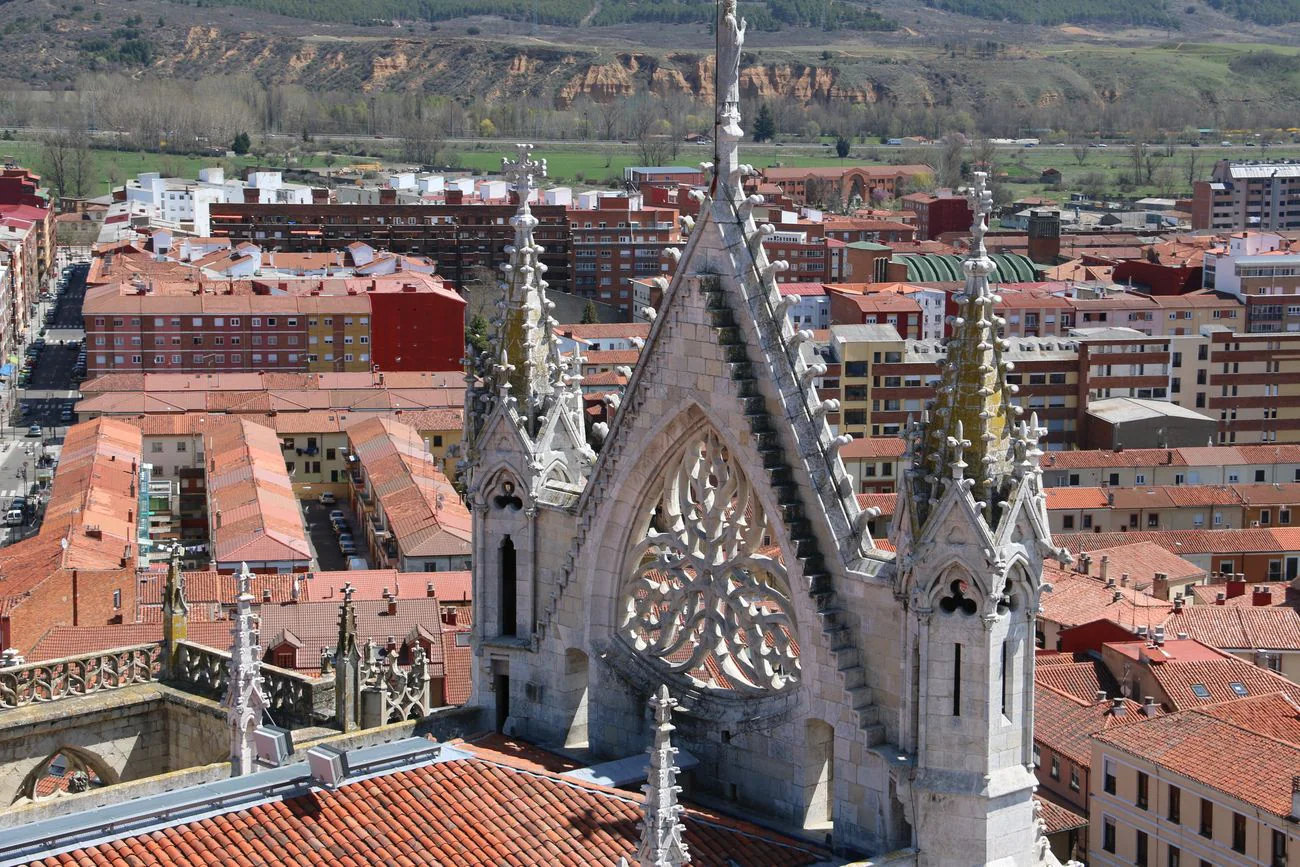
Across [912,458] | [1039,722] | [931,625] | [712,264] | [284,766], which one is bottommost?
[1039,722]

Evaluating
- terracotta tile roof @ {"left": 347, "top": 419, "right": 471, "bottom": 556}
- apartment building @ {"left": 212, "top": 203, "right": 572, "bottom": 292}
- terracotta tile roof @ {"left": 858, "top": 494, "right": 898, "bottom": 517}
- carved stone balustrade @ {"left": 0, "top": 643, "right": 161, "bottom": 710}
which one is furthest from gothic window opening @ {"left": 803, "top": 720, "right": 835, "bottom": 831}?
apartment building @ {"left": 212, "top": 203, "right": 572, "bottom": 292}

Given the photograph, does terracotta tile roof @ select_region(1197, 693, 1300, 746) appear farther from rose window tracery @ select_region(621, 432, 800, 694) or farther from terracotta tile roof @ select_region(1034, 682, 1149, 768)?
rose window tracery @ select_region(621, 432, 800, 694)

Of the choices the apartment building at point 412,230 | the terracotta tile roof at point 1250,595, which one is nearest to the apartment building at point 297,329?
the apartment building at point 412,230

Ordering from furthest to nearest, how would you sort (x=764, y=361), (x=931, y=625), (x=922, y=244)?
(x=922, y=244), (x=764, y=361), (x=931, y=625)

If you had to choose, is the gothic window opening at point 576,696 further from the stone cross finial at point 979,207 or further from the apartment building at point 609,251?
the apartment building at point 609,251

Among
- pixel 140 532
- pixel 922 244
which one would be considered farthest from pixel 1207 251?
pixel 140 532

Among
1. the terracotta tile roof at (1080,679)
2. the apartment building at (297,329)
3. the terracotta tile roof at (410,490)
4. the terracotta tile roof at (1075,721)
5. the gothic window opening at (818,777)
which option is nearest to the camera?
the gothic window opening at (818,777)

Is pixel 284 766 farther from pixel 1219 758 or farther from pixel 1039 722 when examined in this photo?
pixel 1039 722

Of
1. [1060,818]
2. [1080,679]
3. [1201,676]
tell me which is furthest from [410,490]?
[1060,818]
